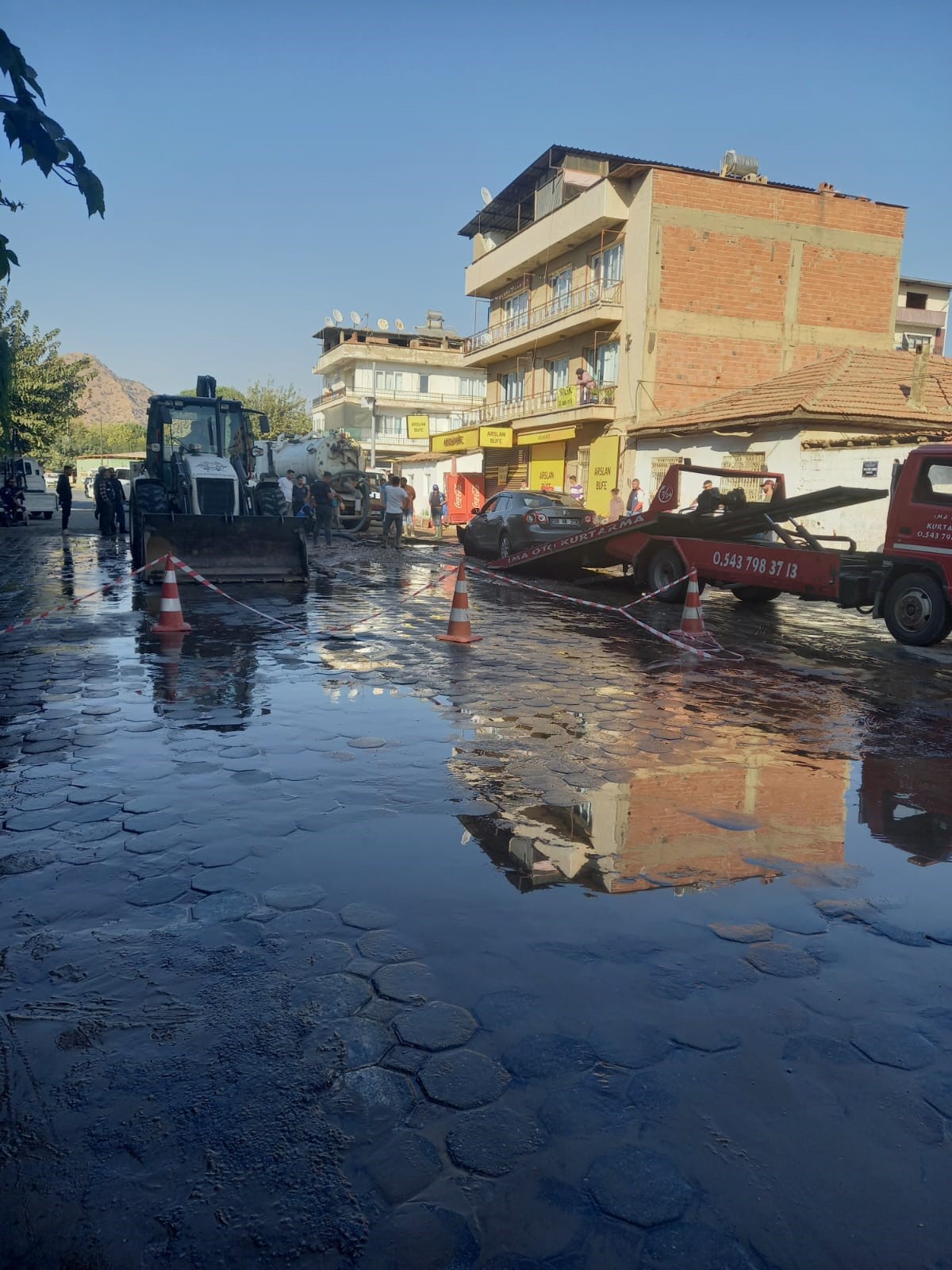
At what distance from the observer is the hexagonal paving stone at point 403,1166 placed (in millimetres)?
2131

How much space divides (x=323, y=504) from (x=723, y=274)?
1494 cm

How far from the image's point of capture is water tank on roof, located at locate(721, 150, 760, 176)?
30484 mm

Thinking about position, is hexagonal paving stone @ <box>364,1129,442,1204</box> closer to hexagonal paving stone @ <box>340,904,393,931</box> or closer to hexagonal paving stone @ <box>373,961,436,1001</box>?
hexagonal paving stone @ <box>373,961,436,1001</box>

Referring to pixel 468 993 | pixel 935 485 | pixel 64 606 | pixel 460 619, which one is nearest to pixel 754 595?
pixel 935 485

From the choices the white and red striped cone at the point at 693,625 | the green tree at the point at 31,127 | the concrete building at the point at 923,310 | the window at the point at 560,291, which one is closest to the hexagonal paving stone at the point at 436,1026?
the green tree at the point at 31,127

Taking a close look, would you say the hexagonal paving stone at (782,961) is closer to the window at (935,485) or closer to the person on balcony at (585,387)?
the window at (935,485)

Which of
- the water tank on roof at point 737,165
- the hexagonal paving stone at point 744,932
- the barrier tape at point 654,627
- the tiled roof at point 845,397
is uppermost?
the water tank on roof at point 737,165

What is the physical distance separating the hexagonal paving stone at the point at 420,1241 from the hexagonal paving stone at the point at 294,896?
5.25 ft

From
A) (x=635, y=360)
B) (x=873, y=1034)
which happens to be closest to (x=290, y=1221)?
(x=873, y=1034)

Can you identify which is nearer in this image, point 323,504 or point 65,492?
point 323,504

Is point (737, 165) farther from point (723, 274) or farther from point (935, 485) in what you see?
point (935, 485)

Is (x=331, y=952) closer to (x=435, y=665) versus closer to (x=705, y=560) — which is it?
(x=435, y=665)

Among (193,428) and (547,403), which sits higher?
(547,403)

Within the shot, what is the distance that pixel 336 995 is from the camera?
2.96 m
